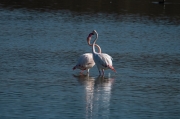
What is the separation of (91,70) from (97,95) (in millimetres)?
2975

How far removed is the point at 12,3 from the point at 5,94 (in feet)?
66.7

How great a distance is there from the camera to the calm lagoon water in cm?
1097

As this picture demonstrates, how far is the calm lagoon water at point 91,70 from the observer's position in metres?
11.0

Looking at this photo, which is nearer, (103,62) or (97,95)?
(97,95)

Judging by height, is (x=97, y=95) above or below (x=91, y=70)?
above

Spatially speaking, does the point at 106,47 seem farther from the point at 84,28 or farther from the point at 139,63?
the point at 84,28

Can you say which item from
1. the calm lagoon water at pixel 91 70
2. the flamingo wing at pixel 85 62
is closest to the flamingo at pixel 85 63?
the flamingo wing at pixel 85 62

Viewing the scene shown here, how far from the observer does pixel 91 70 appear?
14984 millimetres

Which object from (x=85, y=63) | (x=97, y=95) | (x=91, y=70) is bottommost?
(x=91, y=70)

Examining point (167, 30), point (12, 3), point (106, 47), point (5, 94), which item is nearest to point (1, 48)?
point (106, 47)

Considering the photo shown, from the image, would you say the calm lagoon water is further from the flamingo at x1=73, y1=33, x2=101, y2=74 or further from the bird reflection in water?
the flamingo at x1=73, y1=33, x2=101, y2=74

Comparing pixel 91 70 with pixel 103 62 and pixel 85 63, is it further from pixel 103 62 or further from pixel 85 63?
pixel 103 62

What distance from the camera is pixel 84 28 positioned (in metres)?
23.2

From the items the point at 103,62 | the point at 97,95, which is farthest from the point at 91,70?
the point at 97,95
